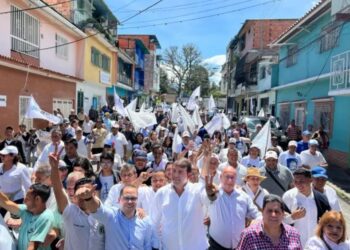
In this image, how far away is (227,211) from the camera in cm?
447

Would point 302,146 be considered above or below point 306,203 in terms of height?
above

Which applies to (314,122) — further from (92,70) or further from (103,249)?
(103,249)

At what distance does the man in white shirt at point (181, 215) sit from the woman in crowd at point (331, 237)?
1161mm

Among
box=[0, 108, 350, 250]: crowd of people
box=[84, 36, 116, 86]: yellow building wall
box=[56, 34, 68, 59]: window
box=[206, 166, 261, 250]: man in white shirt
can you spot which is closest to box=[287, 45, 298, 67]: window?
box=[84, 36, 116, 86]: yellow building wall

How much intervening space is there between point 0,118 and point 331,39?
45.9 feet

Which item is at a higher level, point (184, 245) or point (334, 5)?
point (334, 5)

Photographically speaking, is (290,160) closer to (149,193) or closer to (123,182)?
(149,193)

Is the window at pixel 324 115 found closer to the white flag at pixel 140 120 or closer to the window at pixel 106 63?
the white flag at pixel 140 120

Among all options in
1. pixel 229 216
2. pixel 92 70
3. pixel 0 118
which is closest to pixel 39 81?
pixel 0 118

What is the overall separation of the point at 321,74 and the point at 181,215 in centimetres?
1712

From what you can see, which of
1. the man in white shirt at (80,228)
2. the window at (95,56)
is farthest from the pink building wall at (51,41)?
the man in white shirt at (80,228)

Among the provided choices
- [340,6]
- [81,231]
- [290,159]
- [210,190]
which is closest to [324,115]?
[340,6]

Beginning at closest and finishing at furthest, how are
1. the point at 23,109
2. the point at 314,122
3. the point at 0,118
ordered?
the point at 0,118 < the point at 23,109 < the point at 314,122

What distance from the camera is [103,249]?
3846 mm
